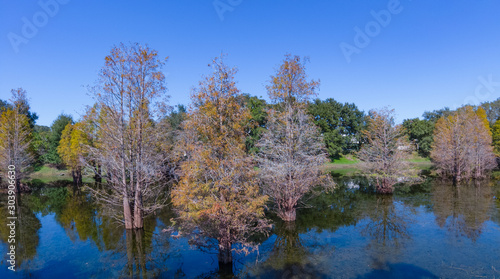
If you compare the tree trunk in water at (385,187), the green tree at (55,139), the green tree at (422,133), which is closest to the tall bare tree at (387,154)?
the tree trunk in water at (385,187)

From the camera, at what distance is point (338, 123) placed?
2408 inches

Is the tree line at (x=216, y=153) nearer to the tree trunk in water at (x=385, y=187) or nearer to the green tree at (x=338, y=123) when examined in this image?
the tree trunk in water at (x=385, y=187)

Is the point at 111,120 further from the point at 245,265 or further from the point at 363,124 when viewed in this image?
the point at 363,124

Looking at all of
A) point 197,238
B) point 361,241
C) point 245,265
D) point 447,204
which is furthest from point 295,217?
point 447,204

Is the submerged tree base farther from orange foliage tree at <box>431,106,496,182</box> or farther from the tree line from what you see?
orange foliage tree at <box>431,106,496,182</box>

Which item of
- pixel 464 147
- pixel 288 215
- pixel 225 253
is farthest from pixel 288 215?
pixel 464 147

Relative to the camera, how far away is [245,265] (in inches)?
444

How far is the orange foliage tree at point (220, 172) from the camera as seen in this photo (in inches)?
415

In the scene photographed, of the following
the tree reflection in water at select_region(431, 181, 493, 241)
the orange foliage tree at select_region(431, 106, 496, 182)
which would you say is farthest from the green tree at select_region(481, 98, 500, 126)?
the tree reflection in water at select_region(431, 181, 493, 241)

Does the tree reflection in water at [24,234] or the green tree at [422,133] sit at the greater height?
the green tree at [422,133]

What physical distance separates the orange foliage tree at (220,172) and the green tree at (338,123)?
4790 cm

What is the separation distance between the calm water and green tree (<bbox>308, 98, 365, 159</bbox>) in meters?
36.1

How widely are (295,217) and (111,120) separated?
44.5ft

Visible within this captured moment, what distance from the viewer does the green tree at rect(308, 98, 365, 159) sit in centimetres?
5753
